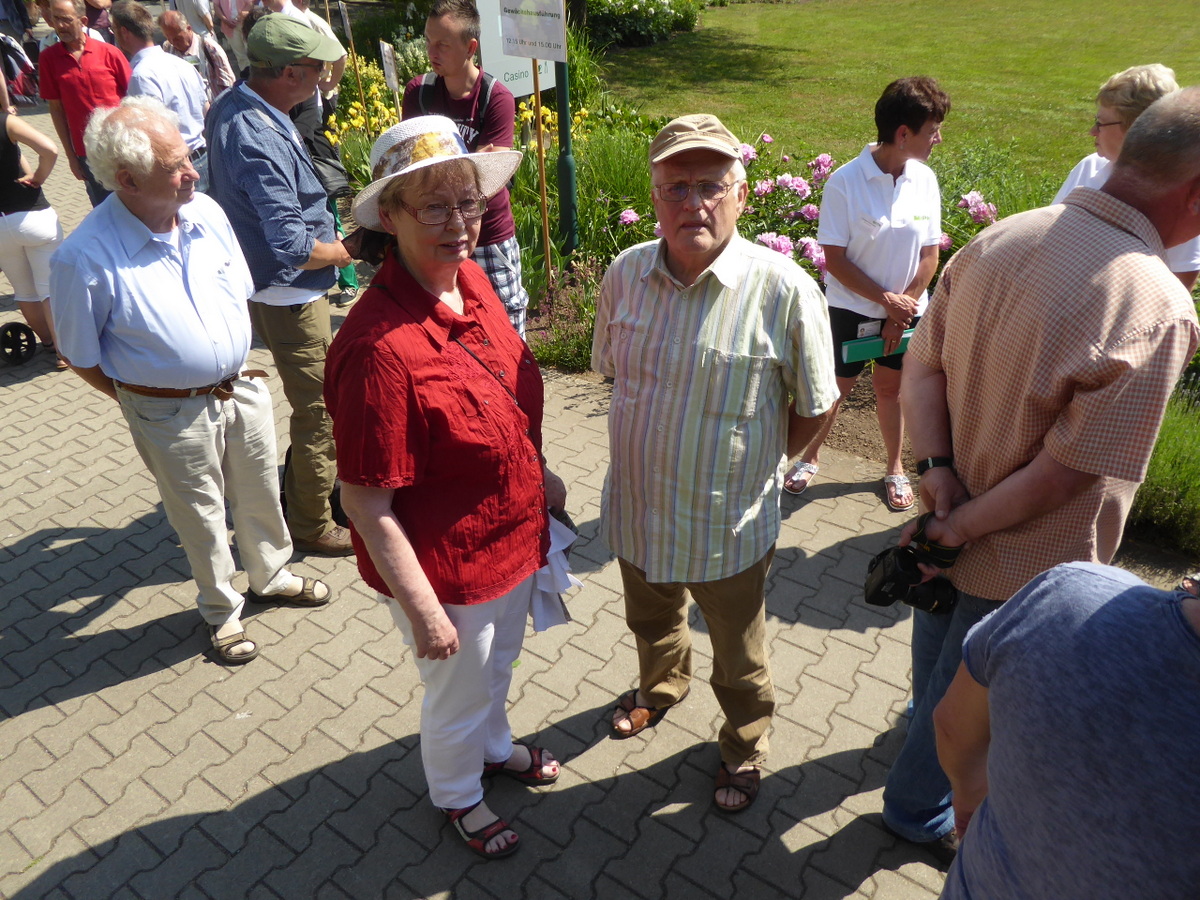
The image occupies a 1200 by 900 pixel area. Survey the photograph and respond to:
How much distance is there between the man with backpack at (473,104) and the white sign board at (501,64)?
241 centimetres

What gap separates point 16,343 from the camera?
6.04m

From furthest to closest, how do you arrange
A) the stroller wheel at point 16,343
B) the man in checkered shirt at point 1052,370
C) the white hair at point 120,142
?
1. the stroller wheel at point 16,343
2. the white hair at point 120,142
3. the man in checkered shirt at point 1052,370

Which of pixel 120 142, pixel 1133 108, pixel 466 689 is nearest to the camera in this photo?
pixel 466 689

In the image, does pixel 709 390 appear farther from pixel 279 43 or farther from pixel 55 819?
Answer: pixel 55 819

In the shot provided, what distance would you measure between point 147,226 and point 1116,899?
10.5ft

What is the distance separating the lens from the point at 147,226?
9.66 ft

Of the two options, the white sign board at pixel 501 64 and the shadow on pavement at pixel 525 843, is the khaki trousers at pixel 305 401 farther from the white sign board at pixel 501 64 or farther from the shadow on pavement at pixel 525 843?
the white sign board at pixel 501 64

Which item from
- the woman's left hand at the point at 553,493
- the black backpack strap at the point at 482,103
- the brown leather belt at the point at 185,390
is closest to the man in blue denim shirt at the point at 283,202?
the brown leather belt at the point at 185,390

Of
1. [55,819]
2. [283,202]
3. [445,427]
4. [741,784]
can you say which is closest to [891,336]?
[741,784]

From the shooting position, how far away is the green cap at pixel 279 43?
3.38 meters

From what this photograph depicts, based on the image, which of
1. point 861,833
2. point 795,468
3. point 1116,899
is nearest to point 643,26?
point 795,468

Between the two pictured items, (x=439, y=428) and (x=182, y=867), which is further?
(x=182, y=867)

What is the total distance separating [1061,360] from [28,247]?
5926 mm

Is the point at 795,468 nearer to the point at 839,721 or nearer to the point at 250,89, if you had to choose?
the point at 839,721
